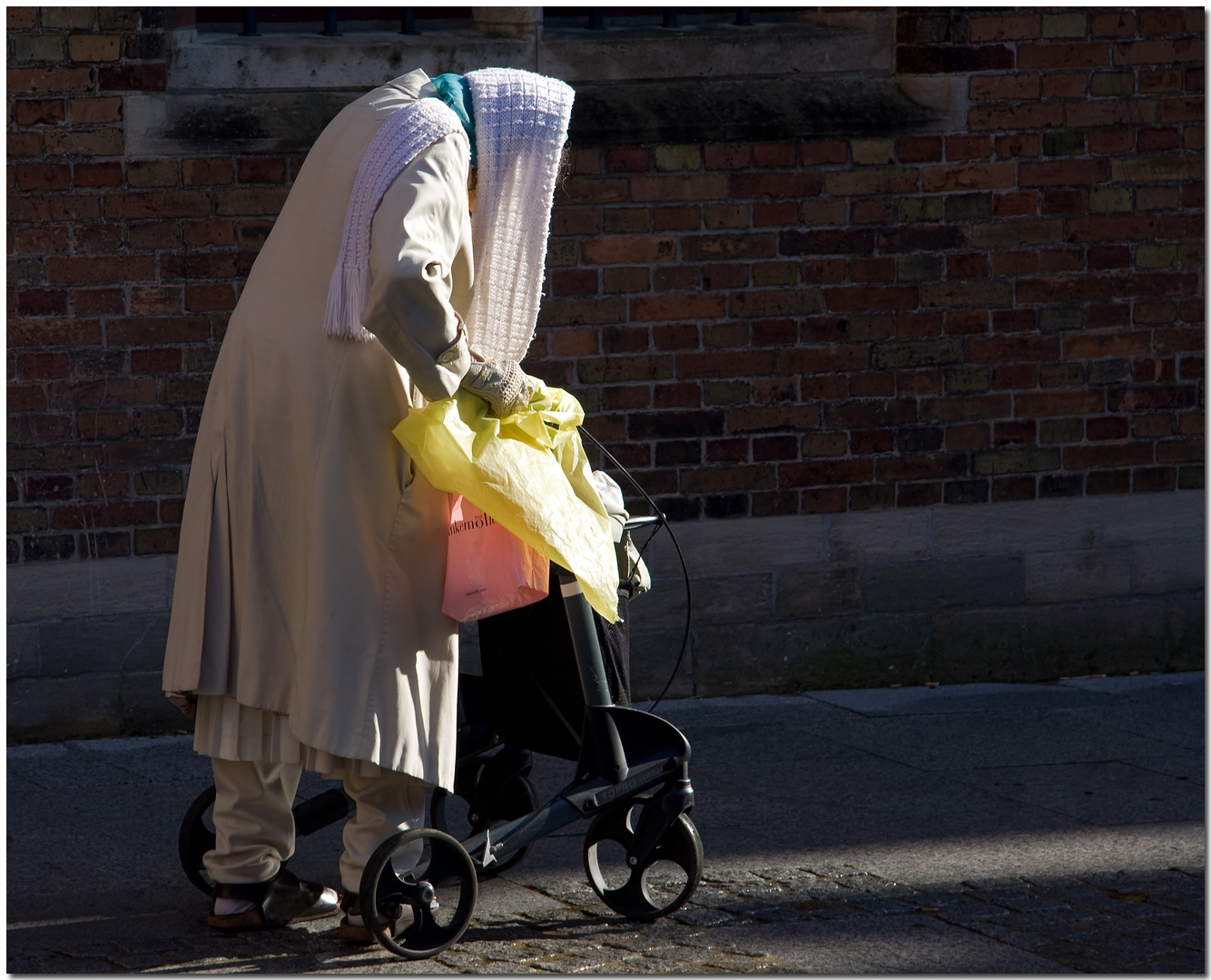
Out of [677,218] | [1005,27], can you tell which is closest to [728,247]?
[677,218]

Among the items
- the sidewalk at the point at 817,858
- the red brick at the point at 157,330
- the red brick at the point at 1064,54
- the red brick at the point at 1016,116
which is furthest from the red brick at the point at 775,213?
the red brick at the point at 157,330

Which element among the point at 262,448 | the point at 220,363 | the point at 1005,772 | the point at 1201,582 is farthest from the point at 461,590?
the point at 1201,582

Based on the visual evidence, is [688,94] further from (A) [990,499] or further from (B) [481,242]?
(B) [481,242]

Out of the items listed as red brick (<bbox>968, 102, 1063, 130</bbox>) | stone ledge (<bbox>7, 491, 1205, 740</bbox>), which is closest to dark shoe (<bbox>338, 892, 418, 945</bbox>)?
stone ledge (<bbox>7, 491, 1205, 740</bbox>)

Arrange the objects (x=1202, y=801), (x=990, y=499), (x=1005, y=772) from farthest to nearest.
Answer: (x=990, y=499) < (x=1005, y=772) < (x=1202, y=801)

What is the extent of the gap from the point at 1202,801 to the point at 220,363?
316 centimetres

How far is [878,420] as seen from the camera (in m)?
6.02

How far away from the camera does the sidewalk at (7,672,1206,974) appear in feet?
11.7

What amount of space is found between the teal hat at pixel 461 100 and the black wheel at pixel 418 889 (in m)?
1.51

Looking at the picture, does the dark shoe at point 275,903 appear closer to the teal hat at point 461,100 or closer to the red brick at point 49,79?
the teal hat at point 461,100

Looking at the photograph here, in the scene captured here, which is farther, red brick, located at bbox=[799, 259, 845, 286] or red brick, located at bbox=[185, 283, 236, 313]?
red brick, located at bbox=[799, 259, 845, 286]

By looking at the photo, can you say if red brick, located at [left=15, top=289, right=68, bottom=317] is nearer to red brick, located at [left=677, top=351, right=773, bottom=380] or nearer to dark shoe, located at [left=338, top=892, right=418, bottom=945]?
red brick, located at [left=677, top=351, right=773, bottom=380]

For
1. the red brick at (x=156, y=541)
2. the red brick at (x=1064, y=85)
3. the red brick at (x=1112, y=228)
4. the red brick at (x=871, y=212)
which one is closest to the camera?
the red brick at (x=156, y=541)

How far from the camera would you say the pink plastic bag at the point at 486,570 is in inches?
137
